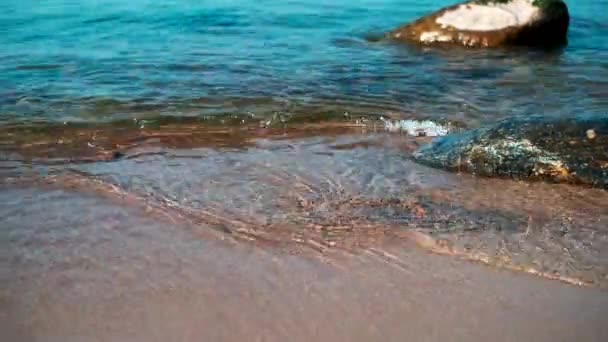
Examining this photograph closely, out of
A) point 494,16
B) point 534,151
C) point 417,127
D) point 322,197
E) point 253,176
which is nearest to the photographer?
point 322,197

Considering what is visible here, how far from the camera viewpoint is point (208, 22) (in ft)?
38.2

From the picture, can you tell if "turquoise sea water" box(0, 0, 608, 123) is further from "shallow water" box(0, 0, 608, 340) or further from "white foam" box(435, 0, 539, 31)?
"white foam" box(435, 0, 539, 31)

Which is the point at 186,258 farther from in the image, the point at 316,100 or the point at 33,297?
the point at 316,100

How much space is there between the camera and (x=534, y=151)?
4617mm

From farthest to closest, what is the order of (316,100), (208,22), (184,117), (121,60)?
(208,22) → (121,60) → (316,100) → (184,117)

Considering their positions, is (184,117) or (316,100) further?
(316,100)

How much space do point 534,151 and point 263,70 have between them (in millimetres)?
3924

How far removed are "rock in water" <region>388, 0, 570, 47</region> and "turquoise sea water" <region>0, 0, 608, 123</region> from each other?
0.41 meters

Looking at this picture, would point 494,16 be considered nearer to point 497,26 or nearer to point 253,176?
point 497,26

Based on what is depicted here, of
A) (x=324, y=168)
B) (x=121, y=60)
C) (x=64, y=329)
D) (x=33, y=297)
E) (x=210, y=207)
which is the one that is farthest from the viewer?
(x=121, y=60)

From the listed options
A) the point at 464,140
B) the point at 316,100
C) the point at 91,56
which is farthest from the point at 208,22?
the point at 464,140

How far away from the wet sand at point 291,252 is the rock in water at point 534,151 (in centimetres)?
17

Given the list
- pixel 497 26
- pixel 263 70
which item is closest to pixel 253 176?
pixel 263 70

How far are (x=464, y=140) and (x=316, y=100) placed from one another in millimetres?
2029
